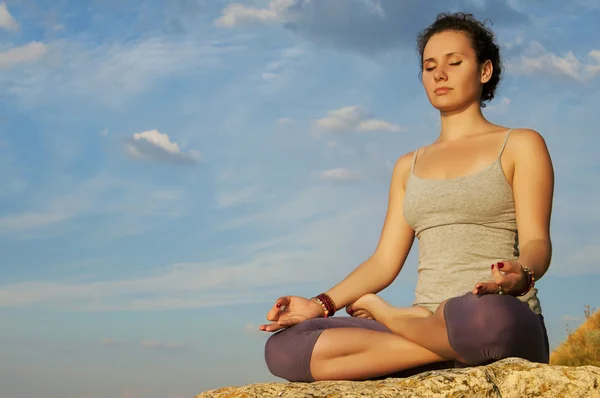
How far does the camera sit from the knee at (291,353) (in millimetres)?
4066

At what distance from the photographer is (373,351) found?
3.99m

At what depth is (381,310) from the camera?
4121 millimetres

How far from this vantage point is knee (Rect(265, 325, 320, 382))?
407cm

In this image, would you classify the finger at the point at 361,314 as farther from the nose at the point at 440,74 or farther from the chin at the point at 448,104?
the nose at the point at 440,74

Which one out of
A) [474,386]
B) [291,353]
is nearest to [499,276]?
[474,386]

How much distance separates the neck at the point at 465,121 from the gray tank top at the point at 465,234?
0.27 m

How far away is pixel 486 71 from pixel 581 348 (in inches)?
284

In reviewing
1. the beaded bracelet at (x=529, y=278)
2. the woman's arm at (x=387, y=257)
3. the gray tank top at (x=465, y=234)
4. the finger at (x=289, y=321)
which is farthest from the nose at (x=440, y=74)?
the finger at (x=289, y=321)

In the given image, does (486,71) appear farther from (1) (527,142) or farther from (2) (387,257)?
(2) (387,257)

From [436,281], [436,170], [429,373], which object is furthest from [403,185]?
[429,373]

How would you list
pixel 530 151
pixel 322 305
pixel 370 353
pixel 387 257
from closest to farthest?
pixel 370 353 → pixel 530 151 → pixel 322 305 → pixel 387 257

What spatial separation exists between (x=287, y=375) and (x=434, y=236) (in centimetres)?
115

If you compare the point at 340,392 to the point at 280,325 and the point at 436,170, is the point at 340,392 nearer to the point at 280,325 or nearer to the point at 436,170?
the point at 280,325

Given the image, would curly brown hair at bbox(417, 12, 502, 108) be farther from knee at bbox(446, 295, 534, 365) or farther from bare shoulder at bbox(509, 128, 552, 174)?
knee at bbox(446, 295, 534, 365)
